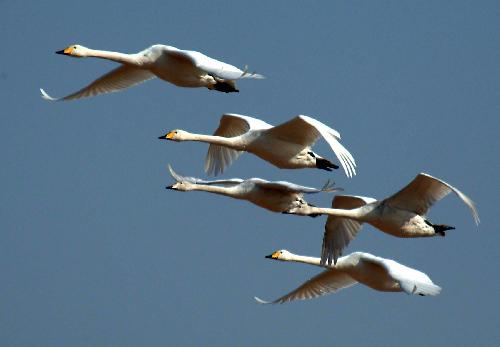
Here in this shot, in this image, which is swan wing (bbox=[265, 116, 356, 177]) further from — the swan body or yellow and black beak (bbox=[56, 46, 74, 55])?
yellow and black beak (bbox=[56, 46, 74, 55])

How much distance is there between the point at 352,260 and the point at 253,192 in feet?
9.13

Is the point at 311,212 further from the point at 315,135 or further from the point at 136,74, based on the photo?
the point at 136,74

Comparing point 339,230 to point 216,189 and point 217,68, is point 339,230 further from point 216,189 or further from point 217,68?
point 217,68

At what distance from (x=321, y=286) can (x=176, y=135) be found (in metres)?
4.95

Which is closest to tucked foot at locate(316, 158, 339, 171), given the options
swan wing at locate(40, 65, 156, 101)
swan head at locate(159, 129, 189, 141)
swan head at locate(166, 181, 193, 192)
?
swan head at locate(166, 181, 193, 192)

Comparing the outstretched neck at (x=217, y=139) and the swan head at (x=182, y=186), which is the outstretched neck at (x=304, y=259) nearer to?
the swan head at (x=182, y=186)

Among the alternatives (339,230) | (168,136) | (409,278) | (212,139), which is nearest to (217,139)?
(212,139)

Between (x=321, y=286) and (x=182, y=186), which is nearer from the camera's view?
(x=182, y=186)

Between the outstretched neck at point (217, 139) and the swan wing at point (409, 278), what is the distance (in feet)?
12.1

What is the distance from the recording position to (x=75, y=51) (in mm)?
39844

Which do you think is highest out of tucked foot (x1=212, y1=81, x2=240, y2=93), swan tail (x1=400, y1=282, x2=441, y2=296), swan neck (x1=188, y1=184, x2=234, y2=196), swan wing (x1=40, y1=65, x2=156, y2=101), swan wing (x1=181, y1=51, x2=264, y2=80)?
swan wing (x1=181, y1=51, x2=264, y2=80)

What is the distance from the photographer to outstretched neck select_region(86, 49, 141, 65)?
126 feet

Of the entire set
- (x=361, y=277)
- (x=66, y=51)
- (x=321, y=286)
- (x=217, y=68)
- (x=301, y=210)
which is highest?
(x=217, y=68)

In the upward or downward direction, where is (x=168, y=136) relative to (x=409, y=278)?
upward
